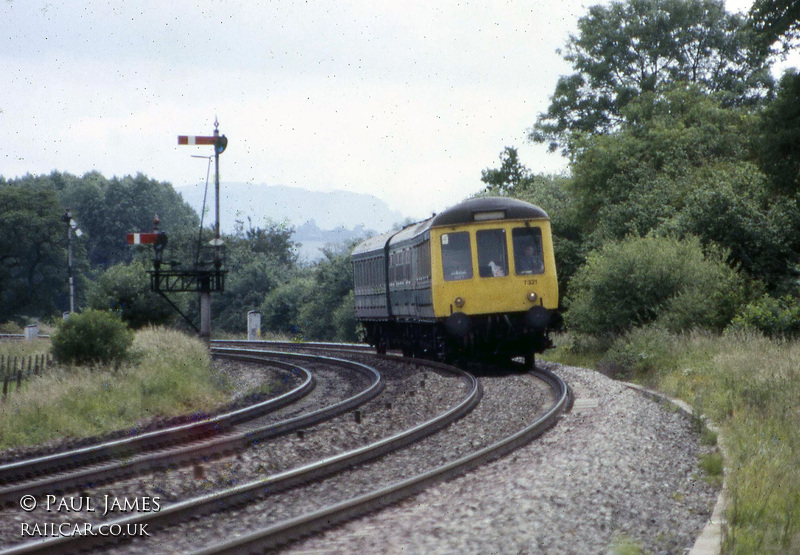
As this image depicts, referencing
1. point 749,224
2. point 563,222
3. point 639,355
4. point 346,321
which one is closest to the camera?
point 639,355

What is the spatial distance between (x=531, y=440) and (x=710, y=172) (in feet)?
75.3

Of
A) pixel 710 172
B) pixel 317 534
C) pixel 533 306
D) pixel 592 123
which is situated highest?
pixel 592 123

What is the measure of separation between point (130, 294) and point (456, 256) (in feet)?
96.3

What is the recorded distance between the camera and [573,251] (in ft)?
105

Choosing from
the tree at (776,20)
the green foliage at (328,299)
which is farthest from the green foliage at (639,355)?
the green foliage at (328,299)

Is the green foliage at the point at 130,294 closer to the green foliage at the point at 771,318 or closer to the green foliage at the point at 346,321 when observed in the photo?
the green foliage at the point at 346,321

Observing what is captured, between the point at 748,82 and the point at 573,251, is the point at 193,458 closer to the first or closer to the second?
the point at 573,251

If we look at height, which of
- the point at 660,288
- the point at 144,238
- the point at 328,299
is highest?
the point at 144,238

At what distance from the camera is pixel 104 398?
14516mm

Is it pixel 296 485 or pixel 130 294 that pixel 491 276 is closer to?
pixel 296 485

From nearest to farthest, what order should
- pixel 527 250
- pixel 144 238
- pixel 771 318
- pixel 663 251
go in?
pixel 771 318
pixel 527 250
pixel 663 251
pixel 144 238

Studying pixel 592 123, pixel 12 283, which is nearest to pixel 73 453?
pixel 592 123

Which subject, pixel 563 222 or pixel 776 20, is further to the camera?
pixel 563 222

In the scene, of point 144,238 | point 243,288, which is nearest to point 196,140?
point 144,238
